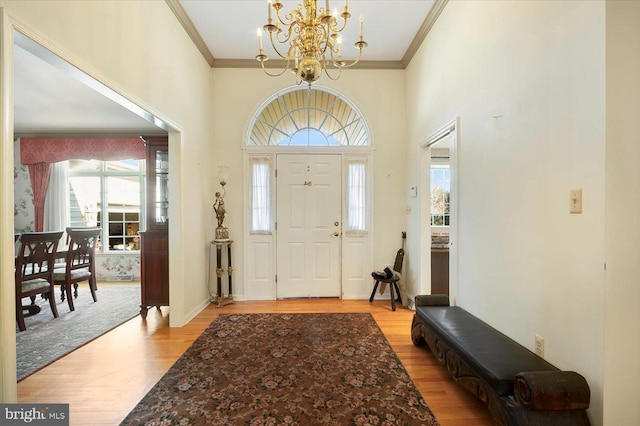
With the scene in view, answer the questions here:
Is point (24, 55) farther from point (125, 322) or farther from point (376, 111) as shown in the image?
point (376, 111)

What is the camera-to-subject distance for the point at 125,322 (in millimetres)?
3285

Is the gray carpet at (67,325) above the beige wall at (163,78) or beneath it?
beneath

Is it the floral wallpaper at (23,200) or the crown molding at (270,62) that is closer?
the crown molding at (270,62)

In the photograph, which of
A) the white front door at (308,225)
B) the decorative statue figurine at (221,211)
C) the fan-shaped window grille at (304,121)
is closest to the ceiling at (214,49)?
Answer: the fan-shaped window grille at (304,121)

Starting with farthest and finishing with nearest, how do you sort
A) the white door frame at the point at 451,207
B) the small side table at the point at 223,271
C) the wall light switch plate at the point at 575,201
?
the small side table at the point at 223,271 < the white door frame at the point at 451,207 < the wall light switch plate at the point at 575,201

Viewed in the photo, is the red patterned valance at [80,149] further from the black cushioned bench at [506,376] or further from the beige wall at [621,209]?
the beige wall at [621,209]

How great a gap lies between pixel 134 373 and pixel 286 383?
50.6 inches

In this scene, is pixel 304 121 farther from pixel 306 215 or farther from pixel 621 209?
pixel 621 209

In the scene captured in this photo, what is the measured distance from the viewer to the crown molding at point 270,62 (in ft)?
9.85

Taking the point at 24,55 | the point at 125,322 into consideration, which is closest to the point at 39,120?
the point at 24,55

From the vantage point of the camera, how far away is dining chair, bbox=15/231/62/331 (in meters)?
2.98

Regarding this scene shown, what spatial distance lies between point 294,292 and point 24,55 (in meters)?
4.09

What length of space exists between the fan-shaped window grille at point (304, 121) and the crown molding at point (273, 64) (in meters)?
0.46

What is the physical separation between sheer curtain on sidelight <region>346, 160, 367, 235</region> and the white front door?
16 cm
